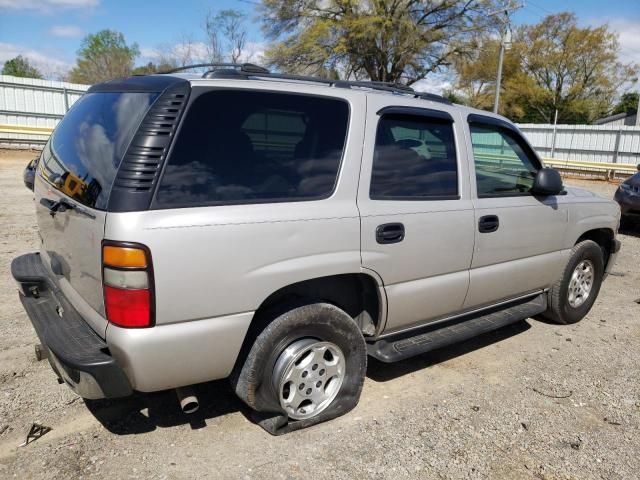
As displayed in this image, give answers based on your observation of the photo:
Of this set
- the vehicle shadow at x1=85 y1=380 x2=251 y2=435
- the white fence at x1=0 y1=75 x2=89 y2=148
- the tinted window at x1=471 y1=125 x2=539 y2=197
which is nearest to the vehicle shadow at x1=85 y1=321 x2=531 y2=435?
the vehicle shadow at x1=85 y1=380 x2=251 y2=435

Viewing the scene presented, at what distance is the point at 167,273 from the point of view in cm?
234

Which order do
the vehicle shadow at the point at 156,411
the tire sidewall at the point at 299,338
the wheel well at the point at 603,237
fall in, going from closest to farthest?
the tire sidewall at the point at 299,338, the vehicle shadow at the point at 156,411, the wheel well at the point at 603,237

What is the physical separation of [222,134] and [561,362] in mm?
3235

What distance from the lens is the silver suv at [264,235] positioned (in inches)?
93.3

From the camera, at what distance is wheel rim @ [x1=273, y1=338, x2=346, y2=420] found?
282 centimetres

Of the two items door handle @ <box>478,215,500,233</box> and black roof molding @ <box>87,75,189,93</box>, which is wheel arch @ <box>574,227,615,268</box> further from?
black roof molding @ <box>87,75,189,93</box>

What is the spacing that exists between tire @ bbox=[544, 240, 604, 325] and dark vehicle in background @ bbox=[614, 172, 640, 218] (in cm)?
469

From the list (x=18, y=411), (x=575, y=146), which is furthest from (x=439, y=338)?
(x=575, y=146)

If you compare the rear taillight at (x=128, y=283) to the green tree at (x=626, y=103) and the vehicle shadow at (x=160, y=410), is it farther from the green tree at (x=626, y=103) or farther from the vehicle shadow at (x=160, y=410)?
the green tree at (x=626, y=103)

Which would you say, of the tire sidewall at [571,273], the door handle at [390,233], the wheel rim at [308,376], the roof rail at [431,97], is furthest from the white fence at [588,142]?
the wheel rim at [308,376]

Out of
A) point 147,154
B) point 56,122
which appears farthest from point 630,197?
point 56,122

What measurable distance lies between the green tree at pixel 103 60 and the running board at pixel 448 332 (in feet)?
128

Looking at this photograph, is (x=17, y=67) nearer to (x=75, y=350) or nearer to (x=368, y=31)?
(x=368, y=31)

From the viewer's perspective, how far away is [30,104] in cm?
2098
